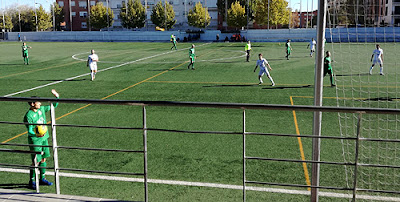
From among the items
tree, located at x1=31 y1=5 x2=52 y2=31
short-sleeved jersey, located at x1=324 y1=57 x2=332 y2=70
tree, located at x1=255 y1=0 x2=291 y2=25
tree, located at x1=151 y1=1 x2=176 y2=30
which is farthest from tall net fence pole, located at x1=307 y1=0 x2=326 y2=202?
tree, located at x1=31 y1=5 x2=52 y2=31

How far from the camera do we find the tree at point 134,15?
9606 centimetres

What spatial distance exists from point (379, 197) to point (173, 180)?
398 cm

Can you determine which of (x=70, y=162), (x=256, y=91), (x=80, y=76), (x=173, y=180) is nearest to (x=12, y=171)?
(x=70, y=162)

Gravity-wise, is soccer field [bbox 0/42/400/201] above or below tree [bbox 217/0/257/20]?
below

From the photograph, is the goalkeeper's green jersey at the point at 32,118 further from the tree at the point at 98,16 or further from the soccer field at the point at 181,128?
the tree at the point at 98,16

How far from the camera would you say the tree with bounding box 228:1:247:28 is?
89750 millimetres

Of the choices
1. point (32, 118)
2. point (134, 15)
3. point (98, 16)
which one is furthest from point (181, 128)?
point (98, 16)

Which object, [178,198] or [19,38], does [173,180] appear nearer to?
[178,198]

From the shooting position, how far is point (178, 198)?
7.24 m

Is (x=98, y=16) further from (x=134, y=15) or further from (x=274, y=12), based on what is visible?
(x=274, y=12)

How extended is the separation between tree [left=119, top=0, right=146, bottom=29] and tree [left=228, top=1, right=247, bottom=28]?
22.2 meters

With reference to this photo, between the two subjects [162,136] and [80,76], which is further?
[80,76]

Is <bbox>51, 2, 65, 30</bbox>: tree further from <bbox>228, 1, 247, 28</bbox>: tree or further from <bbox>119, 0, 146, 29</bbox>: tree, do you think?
<bbox>228, 1, 247, 28</bbox>: tree

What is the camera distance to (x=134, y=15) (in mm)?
96438
